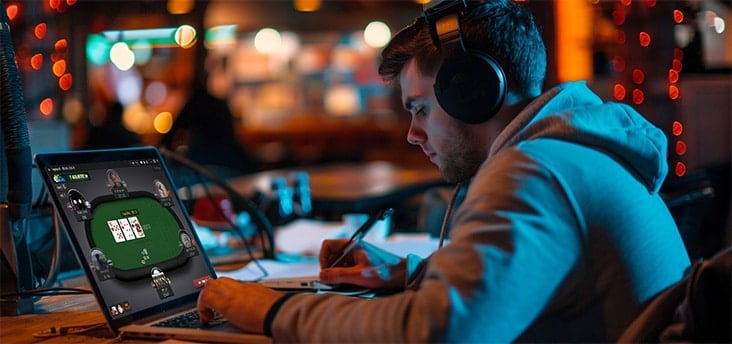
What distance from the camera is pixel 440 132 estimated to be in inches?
52.8

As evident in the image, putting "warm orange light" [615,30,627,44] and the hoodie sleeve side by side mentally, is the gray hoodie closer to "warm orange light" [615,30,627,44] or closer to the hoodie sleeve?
the hoodie sleeve

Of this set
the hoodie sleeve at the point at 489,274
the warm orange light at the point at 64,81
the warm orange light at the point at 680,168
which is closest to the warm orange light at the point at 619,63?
the warm orange light at the point at 680,168

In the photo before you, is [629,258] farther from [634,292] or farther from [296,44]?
[296,44]

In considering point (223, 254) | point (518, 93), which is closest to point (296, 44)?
point (223, 254)

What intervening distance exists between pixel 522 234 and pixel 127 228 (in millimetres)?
734

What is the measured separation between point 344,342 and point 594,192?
0.34 meters

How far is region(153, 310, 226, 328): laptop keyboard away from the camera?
50.2 inches

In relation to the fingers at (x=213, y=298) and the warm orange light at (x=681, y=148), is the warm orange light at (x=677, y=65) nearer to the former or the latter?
the warm orange light at (x=681, y=148)

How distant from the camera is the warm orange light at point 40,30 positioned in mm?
3777

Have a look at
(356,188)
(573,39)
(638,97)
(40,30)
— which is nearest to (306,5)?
(573,39)

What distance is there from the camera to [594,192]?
1.04 m

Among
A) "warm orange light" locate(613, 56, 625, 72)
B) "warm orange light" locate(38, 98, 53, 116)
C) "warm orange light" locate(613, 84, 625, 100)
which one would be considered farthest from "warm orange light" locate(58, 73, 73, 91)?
"warm orange light" locate(613, 56, 625, 72)

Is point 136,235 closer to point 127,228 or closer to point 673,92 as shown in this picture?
point 127,228

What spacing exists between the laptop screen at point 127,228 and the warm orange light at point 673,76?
4752mm
